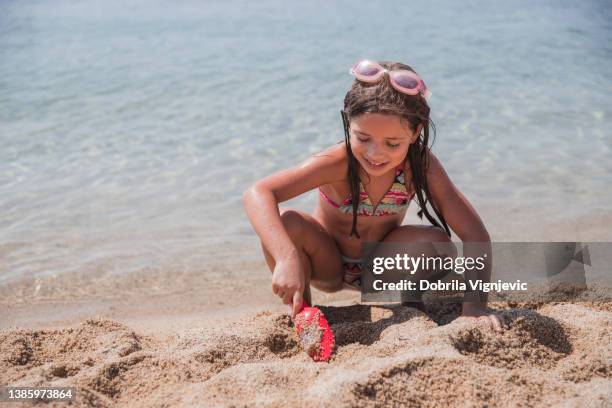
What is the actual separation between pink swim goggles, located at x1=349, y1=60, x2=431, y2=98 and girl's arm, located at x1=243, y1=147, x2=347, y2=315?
0.31 metres

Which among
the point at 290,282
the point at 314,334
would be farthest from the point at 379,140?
the point at 314,334

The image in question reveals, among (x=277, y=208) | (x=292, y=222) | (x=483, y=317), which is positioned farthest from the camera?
(x=292, y=222)

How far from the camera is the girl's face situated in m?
2.39

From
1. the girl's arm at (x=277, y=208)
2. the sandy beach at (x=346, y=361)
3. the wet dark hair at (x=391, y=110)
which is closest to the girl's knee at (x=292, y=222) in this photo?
the girl's arm at (x=277, y=208)

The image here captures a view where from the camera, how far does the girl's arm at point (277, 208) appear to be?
2297mm

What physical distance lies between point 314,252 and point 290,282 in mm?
516

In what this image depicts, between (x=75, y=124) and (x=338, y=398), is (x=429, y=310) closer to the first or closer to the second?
(x=338, y=398)

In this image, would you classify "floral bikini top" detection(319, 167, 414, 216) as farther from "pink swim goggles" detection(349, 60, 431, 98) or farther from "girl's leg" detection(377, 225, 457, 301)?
"pink swim goggles" detection(349, 60, 431, 98)

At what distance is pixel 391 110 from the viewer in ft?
7.80

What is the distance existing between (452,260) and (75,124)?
13.7ft

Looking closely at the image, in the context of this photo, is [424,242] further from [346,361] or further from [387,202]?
[346,361]

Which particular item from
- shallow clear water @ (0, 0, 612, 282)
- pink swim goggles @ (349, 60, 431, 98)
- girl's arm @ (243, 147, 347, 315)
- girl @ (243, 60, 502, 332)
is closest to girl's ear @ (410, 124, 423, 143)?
girl @ (243, 60, 502, 332)

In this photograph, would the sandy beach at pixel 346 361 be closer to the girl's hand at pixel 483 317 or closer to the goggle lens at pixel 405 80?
the girl's hand at pixel 483 317

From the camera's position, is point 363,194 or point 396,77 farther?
point 363,194
